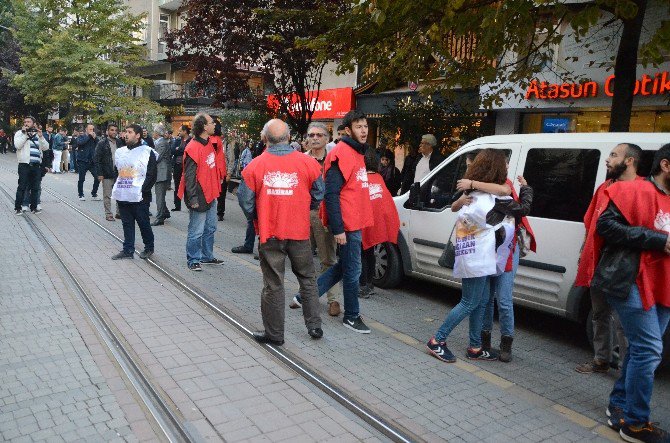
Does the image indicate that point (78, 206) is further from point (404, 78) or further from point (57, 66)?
point (57, 66)

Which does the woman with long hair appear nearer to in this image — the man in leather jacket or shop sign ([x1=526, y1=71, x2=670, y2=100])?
shop sign ([x1=526, y1=71, x2=670, y2=100])

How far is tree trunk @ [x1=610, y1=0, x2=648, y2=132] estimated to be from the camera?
7.79 m

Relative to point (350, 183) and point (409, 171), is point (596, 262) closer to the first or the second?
point (350, 183)

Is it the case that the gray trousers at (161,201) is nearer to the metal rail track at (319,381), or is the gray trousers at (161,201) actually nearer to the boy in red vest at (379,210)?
the metal rail track at (319,381)

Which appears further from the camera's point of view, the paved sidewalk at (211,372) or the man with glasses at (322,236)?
the man with glasses at (322,236)

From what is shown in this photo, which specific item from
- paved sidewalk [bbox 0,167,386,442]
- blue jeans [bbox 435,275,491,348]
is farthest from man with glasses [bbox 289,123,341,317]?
blue jeans [bbox 435,275,491,348]

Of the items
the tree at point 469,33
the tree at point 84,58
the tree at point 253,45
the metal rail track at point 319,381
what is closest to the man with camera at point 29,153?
the tree at point 253,45

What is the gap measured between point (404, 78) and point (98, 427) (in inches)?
297

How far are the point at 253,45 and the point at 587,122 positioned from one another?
757cm

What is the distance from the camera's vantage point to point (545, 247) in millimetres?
5480

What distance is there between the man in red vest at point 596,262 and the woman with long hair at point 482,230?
0.59 metres

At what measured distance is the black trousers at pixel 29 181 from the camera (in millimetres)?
11664

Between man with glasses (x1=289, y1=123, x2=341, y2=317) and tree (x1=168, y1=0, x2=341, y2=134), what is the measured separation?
5535 mm

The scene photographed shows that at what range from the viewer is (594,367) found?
195 inches
